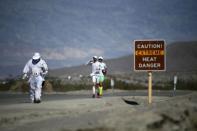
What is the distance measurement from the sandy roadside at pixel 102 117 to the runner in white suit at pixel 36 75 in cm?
228

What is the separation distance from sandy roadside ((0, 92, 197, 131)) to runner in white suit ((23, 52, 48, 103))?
2277 mm

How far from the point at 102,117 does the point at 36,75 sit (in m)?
9.78

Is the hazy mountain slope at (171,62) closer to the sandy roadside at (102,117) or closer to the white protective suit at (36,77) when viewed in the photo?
the white protective suit at (36,77)

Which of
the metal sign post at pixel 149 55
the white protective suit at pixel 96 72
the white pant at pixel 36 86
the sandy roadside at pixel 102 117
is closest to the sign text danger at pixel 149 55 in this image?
the metal sign post at pixel 149 55

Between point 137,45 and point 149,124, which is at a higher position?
point 137,45

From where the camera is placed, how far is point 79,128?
11398mm

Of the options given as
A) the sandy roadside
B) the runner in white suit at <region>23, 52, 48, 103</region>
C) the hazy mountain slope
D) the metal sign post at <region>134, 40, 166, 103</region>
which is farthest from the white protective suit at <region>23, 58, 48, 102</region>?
the hazy mountain slope

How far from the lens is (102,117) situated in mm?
12797

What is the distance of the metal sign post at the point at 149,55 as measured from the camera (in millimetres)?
19859

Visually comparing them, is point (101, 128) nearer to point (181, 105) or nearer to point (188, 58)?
point (181, 105)

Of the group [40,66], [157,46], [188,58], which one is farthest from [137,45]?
[188,58]

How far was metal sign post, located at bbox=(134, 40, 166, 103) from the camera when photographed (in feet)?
65.2

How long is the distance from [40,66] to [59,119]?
293 inches

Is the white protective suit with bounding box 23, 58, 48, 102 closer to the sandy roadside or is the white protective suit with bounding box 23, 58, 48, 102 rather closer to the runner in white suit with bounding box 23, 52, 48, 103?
the runner in white suit with bounding box 23, 52, 48, 103
